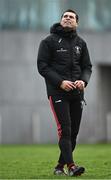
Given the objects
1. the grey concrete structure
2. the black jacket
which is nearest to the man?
the black jacket

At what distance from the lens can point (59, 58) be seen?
11.1 meters

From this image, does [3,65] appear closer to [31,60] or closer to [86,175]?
[31,60]

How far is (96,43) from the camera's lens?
3709cm

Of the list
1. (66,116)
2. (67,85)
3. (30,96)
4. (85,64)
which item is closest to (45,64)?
(67,85)

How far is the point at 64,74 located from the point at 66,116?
22.2 inches

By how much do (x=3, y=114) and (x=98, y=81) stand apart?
450cm

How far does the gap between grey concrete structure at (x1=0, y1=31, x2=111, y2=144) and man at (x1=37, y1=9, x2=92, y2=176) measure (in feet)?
80.9

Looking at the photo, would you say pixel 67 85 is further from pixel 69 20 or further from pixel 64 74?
pixel 69 20

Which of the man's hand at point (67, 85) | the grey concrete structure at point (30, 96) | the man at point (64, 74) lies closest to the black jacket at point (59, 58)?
the man at point (64, 74)

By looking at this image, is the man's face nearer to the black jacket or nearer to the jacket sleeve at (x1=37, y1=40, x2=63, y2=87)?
the black jacket

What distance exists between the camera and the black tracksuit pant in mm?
10953

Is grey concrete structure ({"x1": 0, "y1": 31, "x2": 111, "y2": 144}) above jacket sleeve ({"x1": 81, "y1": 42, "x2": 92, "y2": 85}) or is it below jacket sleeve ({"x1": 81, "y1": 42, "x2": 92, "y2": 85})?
below

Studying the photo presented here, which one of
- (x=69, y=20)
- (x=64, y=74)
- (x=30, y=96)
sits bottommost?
(x=30, y=96)

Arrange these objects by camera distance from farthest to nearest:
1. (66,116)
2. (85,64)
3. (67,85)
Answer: (85,64) < (66,116) < (67,85)
